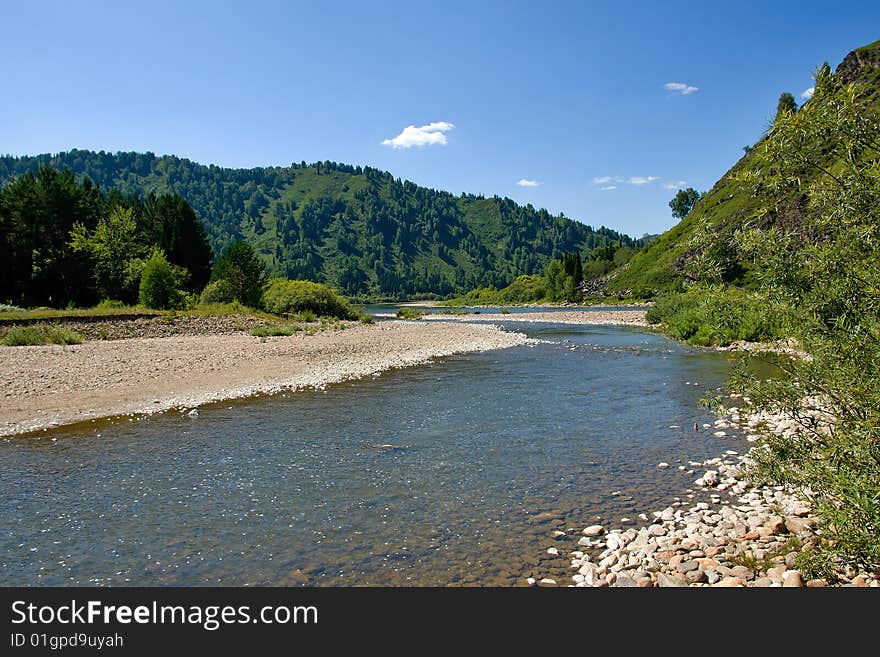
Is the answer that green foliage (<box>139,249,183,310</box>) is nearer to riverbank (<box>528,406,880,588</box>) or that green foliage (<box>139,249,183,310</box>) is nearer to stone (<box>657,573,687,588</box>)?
riverbank (<box>528,406,880,588</box>)

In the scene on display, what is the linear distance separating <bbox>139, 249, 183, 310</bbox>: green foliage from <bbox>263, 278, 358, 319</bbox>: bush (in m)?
13.6

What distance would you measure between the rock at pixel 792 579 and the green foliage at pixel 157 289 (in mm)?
65336

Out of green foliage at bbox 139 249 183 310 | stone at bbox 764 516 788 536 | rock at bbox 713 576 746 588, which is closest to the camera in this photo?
rock at bbox 713 576 746 588

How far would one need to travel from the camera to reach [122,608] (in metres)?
6.75

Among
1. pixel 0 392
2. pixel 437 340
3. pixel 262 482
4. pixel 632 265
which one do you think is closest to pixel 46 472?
pixel 262 482

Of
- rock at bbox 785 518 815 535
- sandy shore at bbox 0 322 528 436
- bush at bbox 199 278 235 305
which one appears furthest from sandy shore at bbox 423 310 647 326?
rock at bbox 785 518 815 535

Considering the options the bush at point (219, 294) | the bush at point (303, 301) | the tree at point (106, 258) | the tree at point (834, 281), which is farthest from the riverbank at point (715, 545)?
the tree at point (106, 258)

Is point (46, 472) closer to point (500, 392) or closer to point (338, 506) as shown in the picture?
point (338, 506)

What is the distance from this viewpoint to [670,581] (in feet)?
23.6

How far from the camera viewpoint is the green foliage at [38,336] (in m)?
36.2

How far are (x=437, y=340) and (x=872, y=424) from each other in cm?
4588

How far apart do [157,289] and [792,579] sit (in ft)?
218

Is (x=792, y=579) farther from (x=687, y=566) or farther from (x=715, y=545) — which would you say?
(x=715, y=545)

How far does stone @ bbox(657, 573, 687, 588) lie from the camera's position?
7.13 metres
